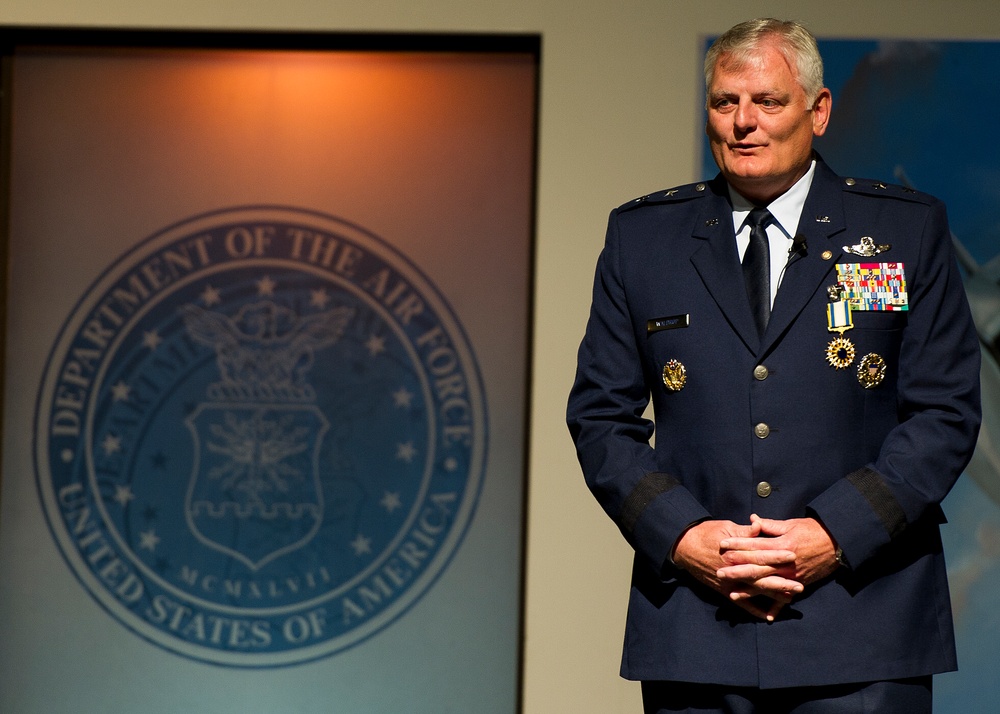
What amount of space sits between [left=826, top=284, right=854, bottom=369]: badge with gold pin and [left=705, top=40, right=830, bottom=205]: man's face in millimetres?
209

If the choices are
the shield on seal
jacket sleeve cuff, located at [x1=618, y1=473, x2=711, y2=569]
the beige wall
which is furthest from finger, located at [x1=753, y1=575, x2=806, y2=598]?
the shield on seal

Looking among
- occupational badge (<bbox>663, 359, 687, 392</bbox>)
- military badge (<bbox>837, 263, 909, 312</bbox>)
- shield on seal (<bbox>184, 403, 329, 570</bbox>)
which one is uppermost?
military badge (<bbox>837, 263, 909, 312</bbox>)

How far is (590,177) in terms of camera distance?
126 inches

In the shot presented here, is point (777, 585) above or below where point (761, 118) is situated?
below

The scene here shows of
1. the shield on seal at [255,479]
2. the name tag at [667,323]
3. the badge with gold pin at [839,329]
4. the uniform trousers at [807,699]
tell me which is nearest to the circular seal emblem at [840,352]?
the badge with gold pin at [839,329]

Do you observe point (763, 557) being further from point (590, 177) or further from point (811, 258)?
point (590, 177)

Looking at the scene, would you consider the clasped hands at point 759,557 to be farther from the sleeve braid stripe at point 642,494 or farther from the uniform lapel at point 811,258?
the uniform lapel at point 811,258

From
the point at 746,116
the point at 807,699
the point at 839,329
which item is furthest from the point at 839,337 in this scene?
the point at 807,699

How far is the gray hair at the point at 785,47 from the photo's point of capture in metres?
1.87

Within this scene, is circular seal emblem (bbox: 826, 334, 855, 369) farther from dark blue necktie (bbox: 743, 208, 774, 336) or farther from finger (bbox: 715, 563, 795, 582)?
finger (bbox: 715, 563, 795, 582)

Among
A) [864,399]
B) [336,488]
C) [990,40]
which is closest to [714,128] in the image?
[864,399]

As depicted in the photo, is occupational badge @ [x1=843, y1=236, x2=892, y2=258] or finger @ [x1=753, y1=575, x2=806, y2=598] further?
occupational badge @ [x1=843, y1=236, x2=892, y2=258]

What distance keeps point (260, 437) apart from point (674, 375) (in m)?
1.81

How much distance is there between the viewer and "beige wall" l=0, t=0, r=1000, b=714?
3.18 metres
